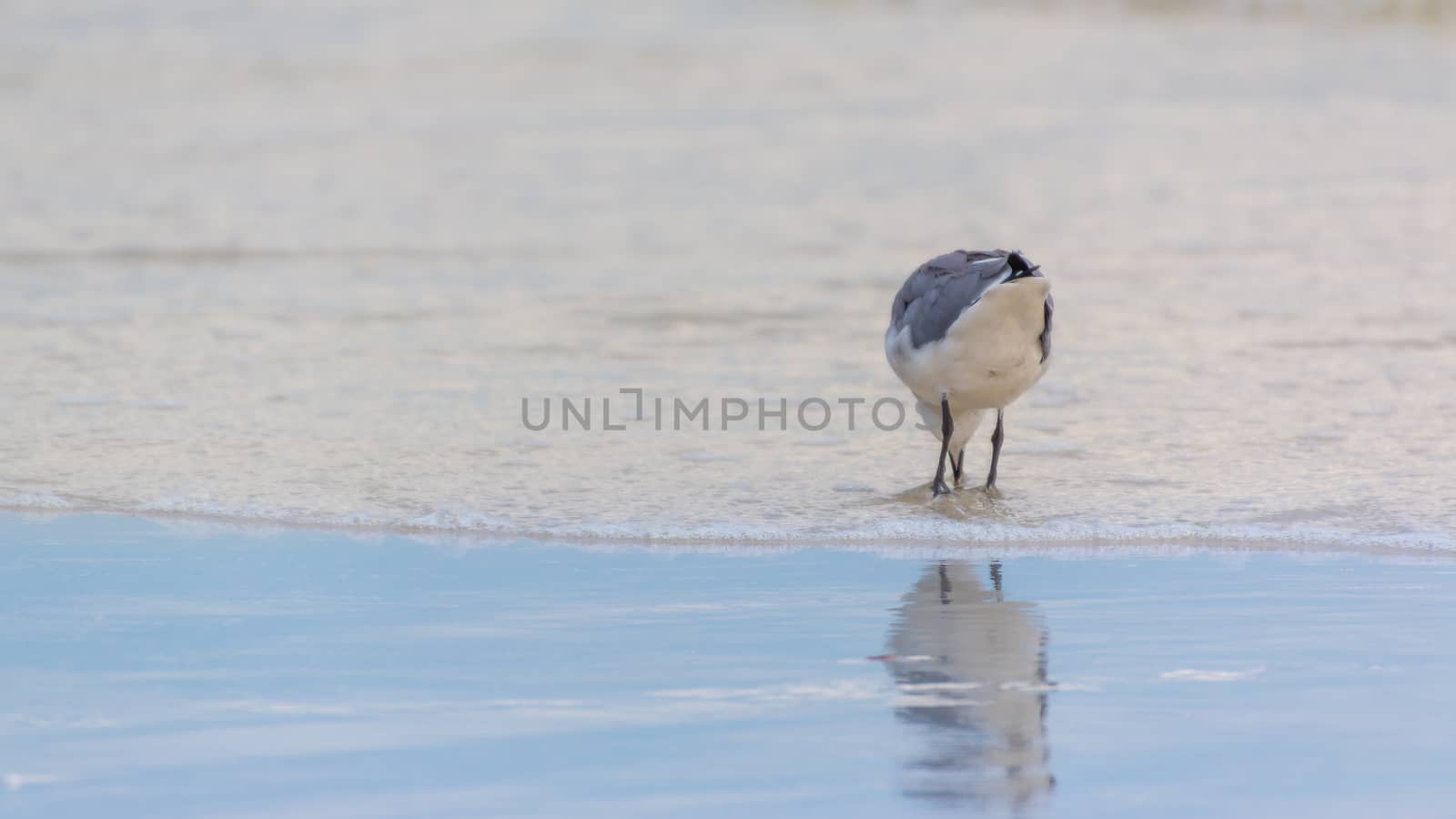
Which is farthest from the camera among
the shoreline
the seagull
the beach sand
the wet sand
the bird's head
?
the seagull

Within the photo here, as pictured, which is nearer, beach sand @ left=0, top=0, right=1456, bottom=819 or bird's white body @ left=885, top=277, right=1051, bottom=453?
beach sand @ left=0, top=0, right=1456, bottom=819

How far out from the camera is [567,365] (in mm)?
8398

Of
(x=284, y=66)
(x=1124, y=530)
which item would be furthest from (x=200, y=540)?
(x=284, y=66)

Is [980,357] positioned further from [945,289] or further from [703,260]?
[703,260]

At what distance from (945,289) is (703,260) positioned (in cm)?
662

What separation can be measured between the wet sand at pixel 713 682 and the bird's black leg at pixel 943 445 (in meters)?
0.84

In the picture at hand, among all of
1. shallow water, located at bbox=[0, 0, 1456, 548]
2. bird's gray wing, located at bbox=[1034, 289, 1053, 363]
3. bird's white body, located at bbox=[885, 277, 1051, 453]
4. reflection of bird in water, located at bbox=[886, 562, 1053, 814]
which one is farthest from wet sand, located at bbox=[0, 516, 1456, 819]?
bird's gray wing, located at bbox=[1034, 289, 1053, 363]

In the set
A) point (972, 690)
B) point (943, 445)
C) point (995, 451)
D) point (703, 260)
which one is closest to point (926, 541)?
point (943, 445)

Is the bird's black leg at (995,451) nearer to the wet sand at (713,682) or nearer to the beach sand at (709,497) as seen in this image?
the beach sand at (709,497)

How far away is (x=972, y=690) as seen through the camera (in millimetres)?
3738

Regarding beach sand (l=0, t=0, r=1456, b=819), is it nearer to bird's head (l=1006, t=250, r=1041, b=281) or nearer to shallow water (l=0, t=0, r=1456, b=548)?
shallow water (l=0, t=0, r=1456, b=548)

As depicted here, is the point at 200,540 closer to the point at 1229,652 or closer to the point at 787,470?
the point at 787,470

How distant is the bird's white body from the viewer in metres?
5.46

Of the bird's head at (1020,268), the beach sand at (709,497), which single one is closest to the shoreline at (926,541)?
the beach sand at (709,497)
